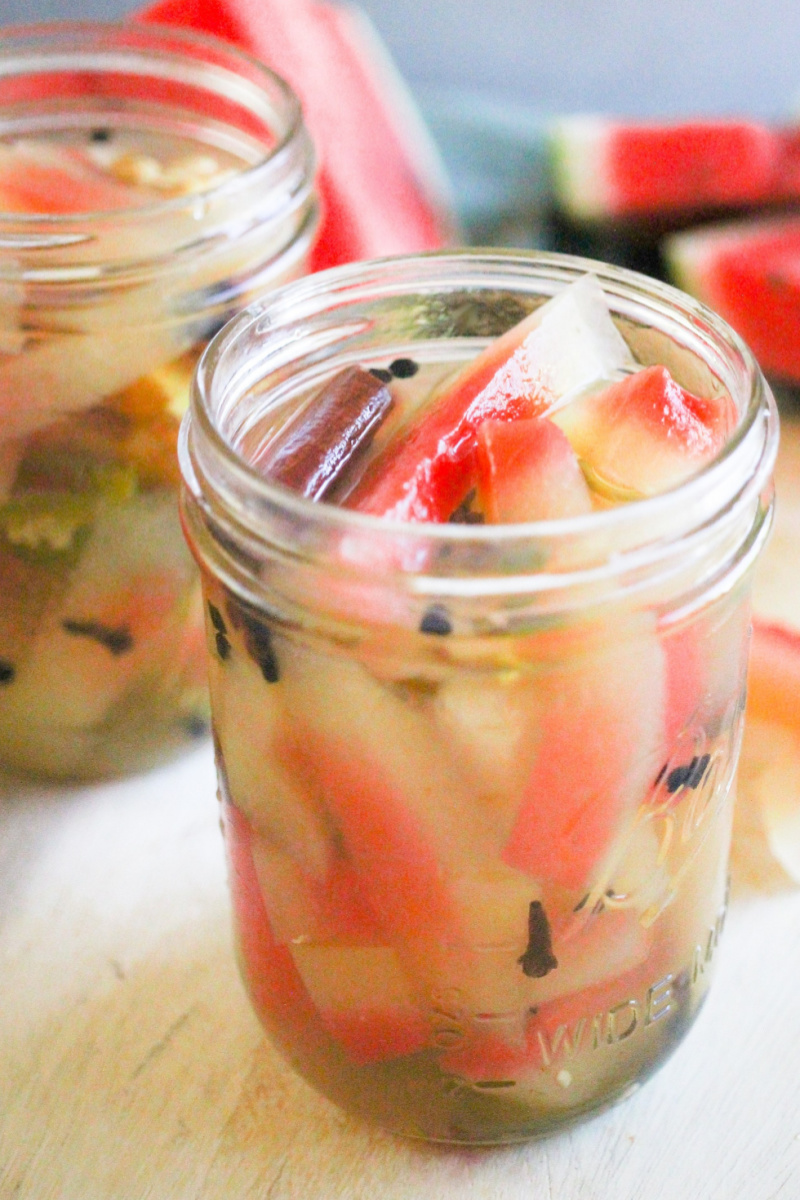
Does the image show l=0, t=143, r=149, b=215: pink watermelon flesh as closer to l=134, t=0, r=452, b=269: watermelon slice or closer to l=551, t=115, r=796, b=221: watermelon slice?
l=134, t=0, r=452, b=269: watermelon slice

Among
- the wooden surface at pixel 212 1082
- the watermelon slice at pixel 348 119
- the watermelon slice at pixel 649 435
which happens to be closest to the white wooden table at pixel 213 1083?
the wooden surface at pixel 212 1082

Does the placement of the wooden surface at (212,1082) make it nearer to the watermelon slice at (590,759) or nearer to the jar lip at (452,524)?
the watermelon slice at (590,759)

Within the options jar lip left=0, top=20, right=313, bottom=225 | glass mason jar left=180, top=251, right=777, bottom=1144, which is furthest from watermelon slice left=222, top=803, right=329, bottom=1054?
jar lip left=0, top=20, right=313, bottom=225

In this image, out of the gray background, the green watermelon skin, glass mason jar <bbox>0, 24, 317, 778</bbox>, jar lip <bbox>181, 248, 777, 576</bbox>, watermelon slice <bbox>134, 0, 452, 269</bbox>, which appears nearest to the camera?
jar lip <bbox>181, 248, 777, 576</bbox>

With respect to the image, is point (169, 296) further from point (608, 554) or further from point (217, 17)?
point (217, 17)

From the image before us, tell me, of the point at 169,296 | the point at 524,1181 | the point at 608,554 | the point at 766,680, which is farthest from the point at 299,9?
the point at 524,1181

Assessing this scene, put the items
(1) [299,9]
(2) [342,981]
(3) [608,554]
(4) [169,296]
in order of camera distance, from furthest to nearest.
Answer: (1) [299,9] → (4) [169,296] → (2) [342,981] → (3) [608,554]

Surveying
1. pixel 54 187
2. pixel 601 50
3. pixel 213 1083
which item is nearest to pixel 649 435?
pixel 213 1083
